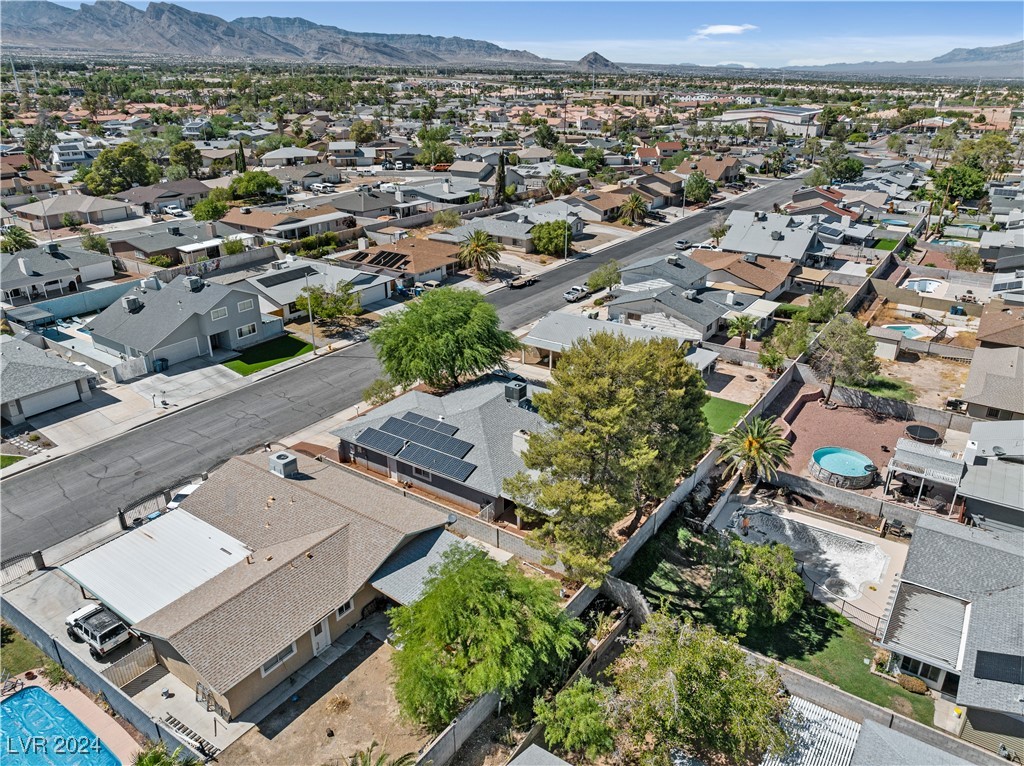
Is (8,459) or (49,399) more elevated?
(49,399)

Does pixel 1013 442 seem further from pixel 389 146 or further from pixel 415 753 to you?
pixel 389 146

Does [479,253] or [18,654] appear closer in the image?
[18,654]

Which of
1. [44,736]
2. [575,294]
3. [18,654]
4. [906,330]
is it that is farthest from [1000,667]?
[575,294]

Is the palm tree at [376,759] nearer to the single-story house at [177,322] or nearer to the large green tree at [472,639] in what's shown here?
the large green tree at [472,639]

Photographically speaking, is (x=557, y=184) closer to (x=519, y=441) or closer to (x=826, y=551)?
(x=519, y=441)

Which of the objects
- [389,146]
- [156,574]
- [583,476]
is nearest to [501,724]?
[583,476]

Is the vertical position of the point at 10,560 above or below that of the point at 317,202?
below
